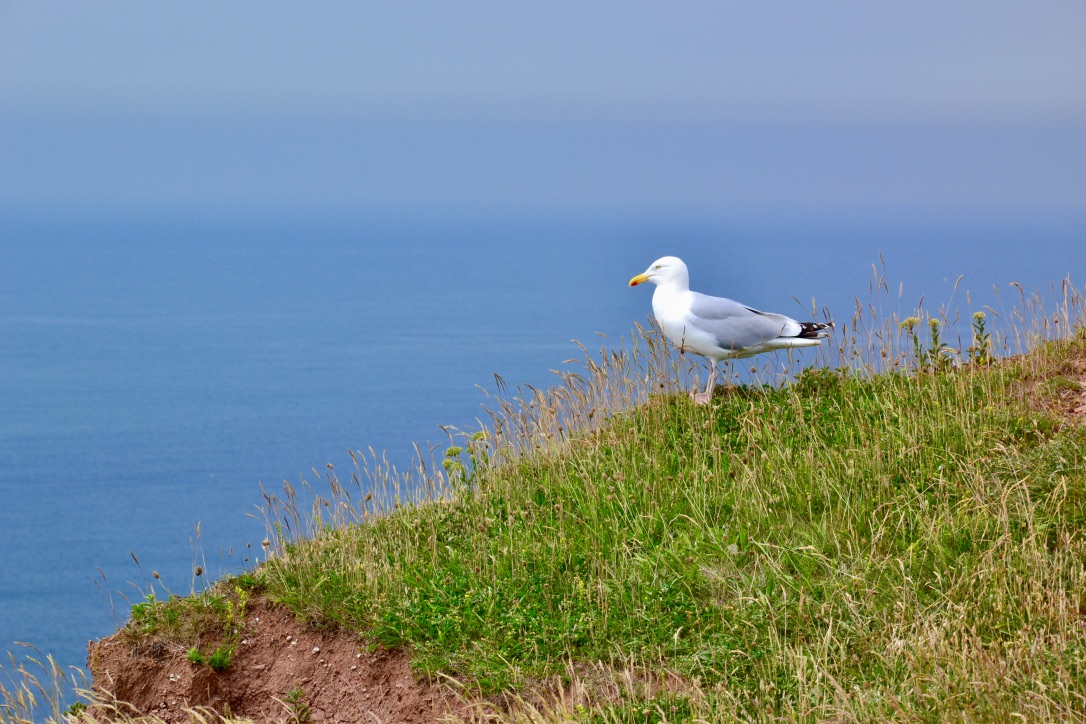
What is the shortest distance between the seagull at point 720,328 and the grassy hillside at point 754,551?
0.33m

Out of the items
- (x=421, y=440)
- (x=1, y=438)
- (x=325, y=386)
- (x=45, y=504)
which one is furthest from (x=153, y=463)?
(x=421, y=440)

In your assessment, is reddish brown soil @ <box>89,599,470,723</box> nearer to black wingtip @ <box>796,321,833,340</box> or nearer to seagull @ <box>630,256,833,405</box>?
seagull @ <box>630,256,833,405</box>

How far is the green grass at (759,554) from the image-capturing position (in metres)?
5.02

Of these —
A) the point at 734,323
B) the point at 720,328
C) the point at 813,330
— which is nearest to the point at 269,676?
the point at 720,328

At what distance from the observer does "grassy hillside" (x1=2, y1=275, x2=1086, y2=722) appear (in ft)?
16.5

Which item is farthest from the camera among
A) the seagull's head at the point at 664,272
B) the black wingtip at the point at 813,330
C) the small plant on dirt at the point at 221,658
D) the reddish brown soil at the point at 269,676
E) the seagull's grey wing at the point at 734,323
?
the seagull's head at the point at 664,272

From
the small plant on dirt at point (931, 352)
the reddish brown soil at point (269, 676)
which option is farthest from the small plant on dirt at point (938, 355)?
the reddish brown soil at point (269, 676)

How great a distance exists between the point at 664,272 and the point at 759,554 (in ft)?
13.3

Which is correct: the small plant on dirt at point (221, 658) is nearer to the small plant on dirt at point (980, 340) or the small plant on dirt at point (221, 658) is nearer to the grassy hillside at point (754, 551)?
the grassy hillside at point (754, 551)

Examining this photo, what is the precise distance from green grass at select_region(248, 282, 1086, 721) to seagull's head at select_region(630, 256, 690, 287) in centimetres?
79

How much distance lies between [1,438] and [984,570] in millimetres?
169015

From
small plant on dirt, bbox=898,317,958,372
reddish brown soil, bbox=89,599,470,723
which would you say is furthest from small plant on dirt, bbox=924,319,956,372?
reddish brown soil, bbox=89,599,470,723

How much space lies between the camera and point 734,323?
9.41 meters

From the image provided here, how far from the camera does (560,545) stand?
24.4ft
